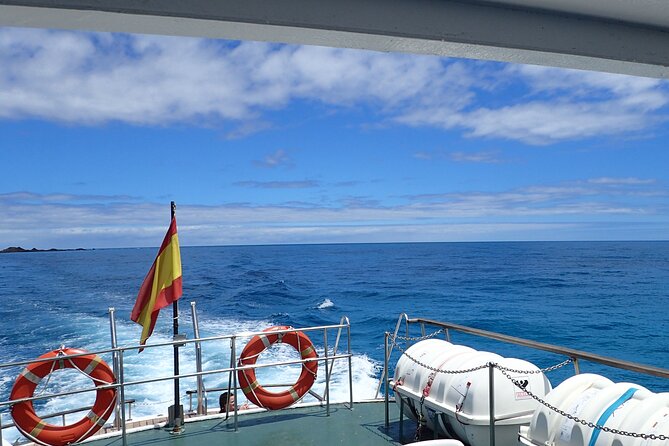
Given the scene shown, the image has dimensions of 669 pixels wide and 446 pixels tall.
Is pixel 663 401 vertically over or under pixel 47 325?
over

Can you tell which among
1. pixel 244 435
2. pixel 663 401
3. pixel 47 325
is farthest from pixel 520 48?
pixel 47 325

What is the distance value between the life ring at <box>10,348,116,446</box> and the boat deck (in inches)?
8.8

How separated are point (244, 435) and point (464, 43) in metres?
4.46

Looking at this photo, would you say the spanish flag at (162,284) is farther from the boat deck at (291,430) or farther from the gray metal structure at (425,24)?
the gray metal structure at (425,24)

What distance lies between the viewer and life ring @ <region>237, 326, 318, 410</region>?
559 cm

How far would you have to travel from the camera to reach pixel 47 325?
19547 mm

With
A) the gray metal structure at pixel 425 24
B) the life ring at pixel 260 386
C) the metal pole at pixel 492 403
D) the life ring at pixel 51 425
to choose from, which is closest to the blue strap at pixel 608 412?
the metal pole at pixel 492 403

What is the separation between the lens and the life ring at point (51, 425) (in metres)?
4.79

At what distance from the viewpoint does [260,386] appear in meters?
5.67

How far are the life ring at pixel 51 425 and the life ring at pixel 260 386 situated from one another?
1270 millimetres

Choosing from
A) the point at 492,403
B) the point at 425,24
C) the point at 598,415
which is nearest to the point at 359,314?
the point at 492,403

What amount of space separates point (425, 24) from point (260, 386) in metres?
4.69

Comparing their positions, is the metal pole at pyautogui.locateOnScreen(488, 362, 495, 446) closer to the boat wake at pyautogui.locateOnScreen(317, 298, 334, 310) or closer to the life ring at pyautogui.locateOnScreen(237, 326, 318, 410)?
the life ring at pyautogui.locateOnScreen(237, 326, 318, 410)

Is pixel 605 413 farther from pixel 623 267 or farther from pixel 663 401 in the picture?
pixel 623 267
